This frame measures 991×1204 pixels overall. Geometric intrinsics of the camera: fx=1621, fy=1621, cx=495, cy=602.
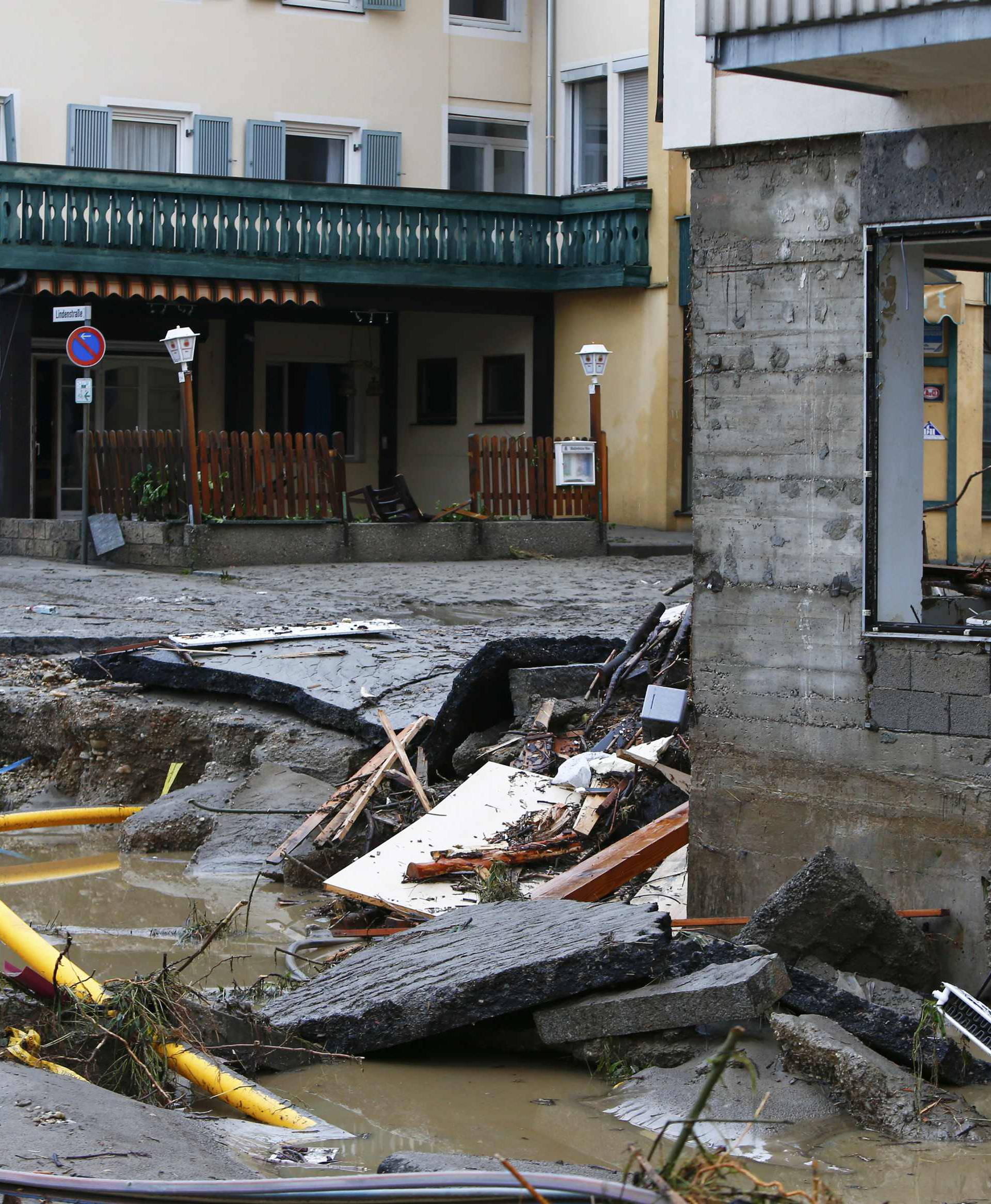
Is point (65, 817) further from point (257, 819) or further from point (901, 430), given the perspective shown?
point (901, 430)

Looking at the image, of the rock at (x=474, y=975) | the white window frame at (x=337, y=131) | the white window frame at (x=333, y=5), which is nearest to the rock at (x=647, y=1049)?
the rock at (x=474, y=975)

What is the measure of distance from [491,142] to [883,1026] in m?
21.5

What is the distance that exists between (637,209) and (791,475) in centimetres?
1710

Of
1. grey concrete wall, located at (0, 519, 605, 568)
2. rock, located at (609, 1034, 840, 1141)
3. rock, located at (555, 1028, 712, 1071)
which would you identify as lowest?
rock, located at (609, 1034, 840, 1141)

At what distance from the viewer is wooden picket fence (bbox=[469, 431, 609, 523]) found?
19.8m

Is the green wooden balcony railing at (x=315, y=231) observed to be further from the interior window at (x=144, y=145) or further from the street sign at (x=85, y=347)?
the street sign at (x=85, y=347)

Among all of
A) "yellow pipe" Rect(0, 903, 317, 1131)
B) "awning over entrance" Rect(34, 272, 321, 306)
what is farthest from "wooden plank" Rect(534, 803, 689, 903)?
"awning over entrance" Rect(34, 272, 321, 306)

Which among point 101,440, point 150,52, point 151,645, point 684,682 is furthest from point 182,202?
point 684,682

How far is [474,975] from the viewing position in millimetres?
5355

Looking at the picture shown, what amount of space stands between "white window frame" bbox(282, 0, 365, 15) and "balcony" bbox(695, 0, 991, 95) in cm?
1929

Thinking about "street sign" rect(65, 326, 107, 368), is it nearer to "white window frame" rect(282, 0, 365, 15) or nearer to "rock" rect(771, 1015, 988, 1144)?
"white window frame" rect(282, 0, 365, 15)

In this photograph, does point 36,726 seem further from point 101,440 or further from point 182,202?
point 182,202

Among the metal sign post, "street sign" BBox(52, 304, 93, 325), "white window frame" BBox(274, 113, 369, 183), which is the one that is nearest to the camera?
"street sign" BBox(52, 304, 93, 325)


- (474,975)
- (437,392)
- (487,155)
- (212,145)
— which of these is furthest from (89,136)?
(474,975)
